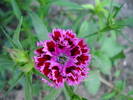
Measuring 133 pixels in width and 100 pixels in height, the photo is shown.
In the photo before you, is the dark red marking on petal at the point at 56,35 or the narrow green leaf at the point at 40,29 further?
the narrow green leaf at the point at 40,29

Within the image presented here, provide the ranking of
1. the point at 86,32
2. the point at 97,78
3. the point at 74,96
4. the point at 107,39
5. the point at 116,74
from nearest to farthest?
the point at 74,96, the point at 86,32, the point at 97,78, the point at 107,39, the point at 116,74

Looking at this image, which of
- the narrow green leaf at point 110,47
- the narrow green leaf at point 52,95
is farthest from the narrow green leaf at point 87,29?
the narrow green leaf at point 52,95

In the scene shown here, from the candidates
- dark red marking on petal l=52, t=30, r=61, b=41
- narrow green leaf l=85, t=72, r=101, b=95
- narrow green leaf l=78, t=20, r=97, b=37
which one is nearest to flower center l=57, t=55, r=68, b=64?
dark red marking on petal l=52, t=30, r=61, b=41

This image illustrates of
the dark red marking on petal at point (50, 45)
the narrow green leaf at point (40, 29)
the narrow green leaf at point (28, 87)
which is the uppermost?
the narrow green leaf at point (40, 29)

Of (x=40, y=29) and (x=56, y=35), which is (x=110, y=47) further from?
(x=56, y=35)

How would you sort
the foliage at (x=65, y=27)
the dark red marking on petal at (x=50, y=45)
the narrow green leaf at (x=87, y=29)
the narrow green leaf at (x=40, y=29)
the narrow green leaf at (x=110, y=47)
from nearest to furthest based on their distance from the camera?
the dark red marking on petal at (x=50, y=45), the foliage at (x=65, y=27), the narrow green leaf at (x=40, y=29), the narrow green leaf at (x=87, y=29), the narrow green leaf at (x=110, y=47)

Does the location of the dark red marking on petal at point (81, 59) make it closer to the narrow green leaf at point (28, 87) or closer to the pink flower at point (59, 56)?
the pink flower at point (59, 56)

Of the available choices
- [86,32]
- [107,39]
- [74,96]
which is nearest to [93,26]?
[86,32]

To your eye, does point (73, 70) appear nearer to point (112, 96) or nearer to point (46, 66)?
point (46, 66)
